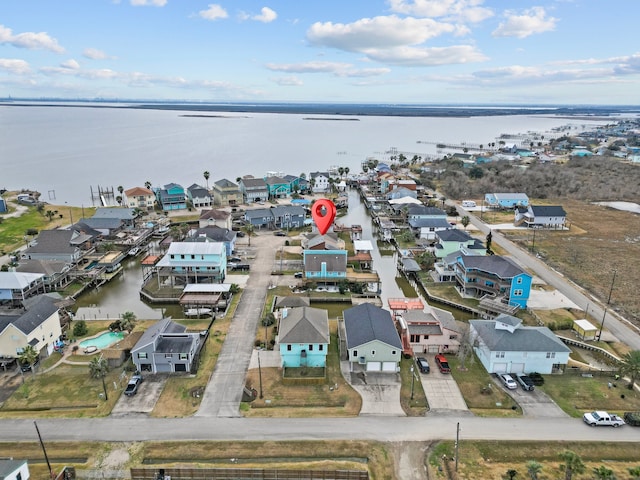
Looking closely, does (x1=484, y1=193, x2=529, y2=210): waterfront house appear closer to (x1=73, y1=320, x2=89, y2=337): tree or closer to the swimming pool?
the swimming pool

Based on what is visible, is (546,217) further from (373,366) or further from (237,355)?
(237,355)

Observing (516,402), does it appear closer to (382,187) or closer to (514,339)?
(514,339)

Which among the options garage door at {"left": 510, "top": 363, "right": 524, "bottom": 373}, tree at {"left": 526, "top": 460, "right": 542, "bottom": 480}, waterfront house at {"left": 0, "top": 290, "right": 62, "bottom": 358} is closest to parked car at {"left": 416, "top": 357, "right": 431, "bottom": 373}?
garage door at {"left": 510, "top": 363, "right": 524, "bottom": 373}

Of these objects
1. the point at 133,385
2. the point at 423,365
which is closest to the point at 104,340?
the point at 133,385

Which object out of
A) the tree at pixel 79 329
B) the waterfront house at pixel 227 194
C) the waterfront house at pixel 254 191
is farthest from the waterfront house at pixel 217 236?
the waterfront house at pixel 254 191

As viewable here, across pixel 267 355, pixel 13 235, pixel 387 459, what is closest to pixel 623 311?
pixel 387 459
